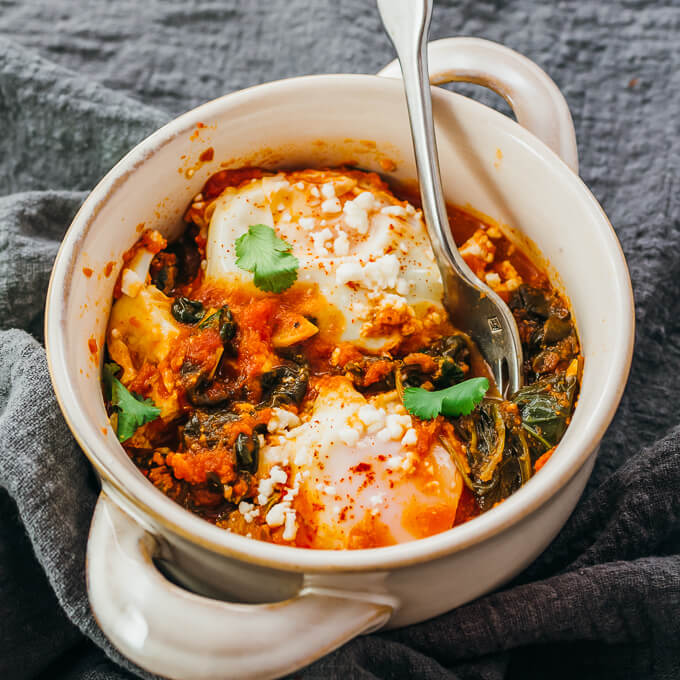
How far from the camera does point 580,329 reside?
2.43 m

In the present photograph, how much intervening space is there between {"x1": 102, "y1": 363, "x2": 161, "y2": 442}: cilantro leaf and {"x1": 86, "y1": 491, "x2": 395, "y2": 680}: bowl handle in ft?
1.50

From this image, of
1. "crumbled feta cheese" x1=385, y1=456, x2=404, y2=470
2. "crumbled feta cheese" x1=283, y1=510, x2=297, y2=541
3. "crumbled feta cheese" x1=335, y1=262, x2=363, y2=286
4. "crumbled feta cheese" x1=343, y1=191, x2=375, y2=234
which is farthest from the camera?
"crumbled feta cheese" x1=343, y1=191, x2=375, y2=234

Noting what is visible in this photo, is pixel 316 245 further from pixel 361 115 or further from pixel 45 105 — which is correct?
pixel 45 105

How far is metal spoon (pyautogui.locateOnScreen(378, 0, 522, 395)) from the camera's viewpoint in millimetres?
2449

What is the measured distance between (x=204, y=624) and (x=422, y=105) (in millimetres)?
1576

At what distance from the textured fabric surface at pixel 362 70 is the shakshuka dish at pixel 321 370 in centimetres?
28

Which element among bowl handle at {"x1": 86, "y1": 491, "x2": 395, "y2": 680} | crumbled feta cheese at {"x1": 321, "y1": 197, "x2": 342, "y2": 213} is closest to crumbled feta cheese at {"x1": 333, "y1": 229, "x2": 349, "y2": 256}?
crumbled feta cheese at {"x1": 321, "y1": 197, "x2": 342, "y2": 213}

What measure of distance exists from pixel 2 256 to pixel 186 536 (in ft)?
4.64

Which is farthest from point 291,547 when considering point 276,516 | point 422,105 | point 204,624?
point 422,105

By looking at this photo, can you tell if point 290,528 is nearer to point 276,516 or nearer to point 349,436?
point 276,516

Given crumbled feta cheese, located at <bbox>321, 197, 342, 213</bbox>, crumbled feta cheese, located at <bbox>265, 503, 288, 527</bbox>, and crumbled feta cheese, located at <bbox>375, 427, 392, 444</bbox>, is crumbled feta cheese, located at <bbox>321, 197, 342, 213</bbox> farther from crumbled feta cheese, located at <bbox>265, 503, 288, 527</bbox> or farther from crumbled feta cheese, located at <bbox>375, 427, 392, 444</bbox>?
crumbled feta cheese, located at <bbox>265, 503, 288, 527</bbox>

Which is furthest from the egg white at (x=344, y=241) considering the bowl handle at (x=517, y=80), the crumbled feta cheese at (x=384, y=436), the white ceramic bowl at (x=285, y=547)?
the bowl handle at (x=517, y=80)

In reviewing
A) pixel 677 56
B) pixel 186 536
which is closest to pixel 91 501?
pixel 186 536

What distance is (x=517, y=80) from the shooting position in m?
2.52
